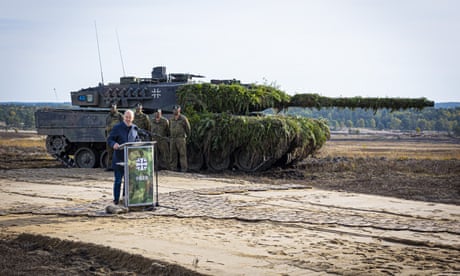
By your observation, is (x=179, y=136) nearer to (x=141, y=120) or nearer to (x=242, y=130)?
(x=141, y=120)

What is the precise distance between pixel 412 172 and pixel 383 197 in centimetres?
526

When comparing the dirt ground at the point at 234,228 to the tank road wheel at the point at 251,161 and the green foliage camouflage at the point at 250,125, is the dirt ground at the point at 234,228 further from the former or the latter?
the tank road wheel at the point at 251,161

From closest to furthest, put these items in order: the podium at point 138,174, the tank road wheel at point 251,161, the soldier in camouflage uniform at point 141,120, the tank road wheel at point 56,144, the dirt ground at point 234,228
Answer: the dirt ground at point 234,228, the podium at point 138,174, the soldier in camouflage uniform at point 141,120, the tank road wheel at point 251,161, the tank road wheel at point 56,144

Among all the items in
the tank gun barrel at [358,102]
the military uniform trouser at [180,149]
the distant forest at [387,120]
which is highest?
the tank gun barrel at [358,102]

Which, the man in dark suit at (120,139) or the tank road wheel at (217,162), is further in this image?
the tank road wheel at (217,162)

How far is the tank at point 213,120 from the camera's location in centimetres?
2002

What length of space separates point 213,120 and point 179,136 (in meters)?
1.26

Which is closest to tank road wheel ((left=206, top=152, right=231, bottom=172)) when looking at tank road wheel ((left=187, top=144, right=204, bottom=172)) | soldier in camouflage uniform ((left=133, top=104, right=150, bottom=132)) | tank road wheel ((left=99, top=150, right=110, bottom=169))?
tank road wheel ((left=187, top=144, right=204, bottom=172))

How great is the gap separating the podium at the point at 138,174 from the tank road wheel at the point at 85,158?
32.4 ft

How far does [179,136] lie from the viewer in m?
19.6

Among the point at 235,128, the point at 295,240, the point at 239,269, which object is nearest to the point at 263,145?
the point at 235,128

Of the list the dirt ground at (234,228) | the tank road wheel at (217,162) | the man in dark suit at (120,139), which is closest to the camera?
the dirt ground at (234,228)

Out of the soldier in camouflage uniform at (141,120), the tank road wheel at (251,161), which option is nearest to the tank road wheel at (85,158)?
the soldier in camouflage uniform at (141,120)

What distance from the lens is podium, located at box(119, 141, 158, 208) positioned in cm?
1144
